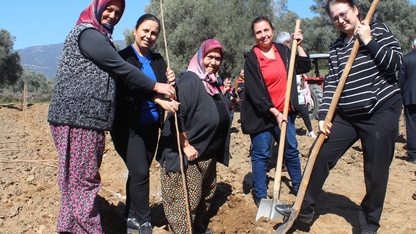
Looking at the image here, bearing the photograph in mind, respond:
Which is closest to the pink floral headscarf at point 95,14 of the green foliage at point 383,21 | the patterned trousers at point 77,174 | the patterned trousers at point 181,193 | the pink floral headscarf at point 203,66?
the patterned trousers at point 77,174

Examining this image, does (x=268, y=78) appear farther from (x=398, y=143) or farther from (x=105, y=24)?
(x=398, y=143)

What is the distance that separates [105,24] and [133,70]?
0.37 metres

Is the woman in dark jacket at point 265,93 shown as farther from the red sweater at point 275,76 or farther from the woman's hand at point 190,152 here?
the woman's hand at point 190,152

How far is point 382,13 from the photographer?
2522 centimetres

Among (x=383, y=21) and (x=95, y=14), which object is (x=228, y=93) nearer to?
(x=95, y=14)

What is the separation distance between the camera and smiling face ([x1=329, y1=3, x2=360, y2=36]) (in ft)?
9.79

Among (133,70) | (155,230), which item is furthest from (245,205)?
(133,70)

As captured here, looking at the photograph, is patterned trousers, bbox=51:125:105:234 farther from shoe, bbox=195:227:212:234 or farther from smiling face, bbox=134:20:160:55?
shoe, bbox=195:227:212:234

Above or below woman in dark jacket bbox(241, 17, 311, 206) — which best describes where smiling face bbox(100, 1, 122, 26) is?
above

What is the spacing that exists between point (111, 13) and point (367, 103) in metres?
1.89

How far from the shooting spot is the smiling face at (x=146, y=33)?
10.4 ft

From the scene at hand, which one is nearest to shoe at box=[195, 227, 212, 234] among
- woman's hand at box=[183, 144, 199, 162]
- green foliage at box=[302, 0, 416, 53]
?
woman's hand at box=[183, 144, 199, 162]

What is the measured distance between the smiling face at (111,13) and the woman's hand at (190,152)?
3.38 ft

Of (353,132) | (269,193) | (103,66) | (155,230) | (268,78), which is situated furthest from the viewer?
(269,193)
